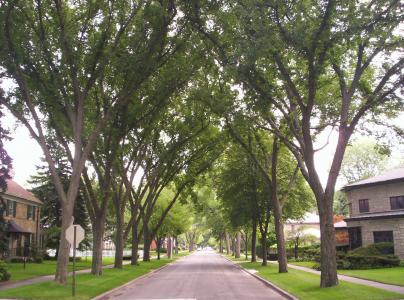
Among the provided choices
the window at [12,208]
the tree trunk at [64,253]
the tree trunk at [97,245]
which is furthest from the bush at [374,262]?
the window at [12,208]

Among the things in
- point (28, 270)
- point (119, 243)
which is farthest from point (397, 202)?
point (28, 270)

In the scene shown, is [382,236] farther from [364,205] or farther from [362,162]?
[362,162]

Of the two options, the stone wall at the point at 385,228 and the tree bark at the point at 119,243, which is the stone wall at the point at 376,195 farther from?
the tree bark at the point at 119,243

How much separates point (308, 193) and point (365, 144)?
4693 centimetres

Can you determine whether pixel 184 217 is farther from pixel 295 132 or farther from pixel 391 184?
pixel 295 132

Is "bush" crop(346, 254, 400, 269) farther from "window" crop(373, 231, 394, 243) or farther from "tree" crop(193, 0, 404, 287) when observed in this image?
"tree" crop(193, 0, 404, 287)

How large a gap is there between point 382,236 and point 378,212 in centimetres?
232

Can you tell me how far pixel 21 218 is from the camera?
47.4 meters

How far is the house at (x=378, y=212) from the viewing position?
37031mm

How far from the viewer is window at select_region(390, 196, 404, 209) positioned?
38.3 m

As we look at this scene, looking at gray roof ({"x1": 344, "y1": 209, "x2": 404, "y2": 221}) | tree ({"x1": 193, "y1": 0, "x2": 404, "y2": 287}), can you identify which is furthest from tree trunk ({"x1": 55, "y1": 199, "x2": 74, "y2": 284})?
gray roof ({"x1": 344, "y1": 209, "x2": 404, "y2": 221})

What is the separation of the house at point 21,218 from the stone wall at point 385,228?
28.5m

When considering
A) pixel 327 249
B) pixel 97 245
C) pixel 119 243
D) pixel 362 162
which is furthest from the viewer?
pixel 362 162

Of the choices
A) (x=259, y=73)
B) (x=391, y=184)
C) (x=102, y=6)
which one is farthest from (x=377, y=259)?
(x=102, y=6)
